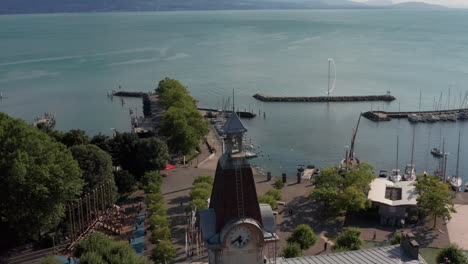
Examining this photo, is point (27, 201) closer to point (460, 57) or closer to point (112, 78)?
point (112, 78)

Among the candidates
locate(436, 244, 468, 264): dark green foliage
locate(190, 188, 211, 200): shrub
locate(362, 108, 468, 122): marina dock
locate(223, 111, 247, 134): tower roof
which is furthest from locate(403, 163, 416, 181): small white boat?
locate(223, 111, 247, 134): tower roof

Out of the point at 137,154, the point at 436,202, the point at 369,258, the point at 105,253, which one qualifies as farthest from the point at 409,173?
the point at 105,253

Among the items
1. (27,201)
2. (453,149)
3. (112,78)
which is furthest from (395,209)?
(112,78)

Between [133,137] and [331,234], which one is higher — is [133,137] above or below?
above

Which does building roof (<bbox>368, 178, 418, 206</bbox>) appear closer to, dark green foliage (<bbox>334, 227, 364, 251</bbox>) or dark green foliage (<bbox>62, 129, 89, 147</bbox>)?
dark green foliage (<bbox>334, 227, 364, 251</bbox>)

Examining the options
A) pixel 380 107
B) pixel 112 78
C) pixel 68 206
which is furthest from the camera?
pixel 112 78

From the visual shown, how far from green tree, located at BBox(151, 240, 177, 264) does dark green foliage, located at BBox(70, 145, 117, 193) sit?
11.0 meters

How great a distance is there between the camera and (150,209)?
135ft

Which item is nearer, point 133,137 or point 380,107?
point 133,137

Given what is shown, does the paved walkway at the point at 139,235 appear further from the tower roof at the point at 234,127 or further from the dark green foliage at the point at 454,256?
the dark green foliage at the point at 454,256

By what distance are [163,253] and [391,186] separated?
25.8m

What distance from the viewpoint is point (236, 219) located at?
63.2 feet

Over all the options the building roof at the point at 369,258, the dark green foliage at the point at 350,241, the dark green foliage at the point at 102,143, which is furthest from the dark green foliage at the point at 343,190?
the dark green foliage at the point at 102,143

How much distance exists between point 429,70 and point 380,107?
188 feet
